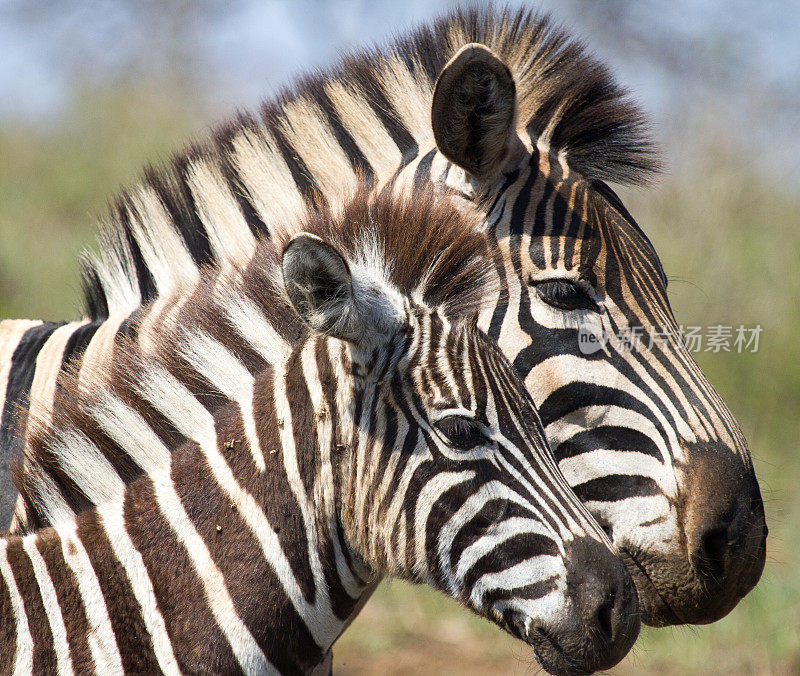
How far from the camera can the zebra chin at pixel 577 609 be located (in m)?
2.40

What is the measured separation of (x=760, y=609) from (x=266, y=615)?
17.5 feet

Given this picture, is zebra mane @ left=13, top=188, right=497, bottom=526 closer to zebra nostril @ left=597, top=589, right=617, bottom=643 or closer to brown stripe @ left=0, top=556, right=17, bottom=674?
brown stripe @ left=0, top=556, right=17, bottom=674

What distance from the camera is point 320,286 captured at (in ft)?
7.92

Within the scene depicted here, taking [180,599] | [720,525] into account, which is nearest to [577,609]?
[720,525]

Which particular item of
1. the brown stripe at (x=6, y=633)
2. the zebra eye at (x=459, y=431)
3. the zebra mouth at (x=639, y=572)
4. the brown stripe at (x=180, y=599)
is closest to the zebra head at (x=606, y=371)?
the zebra mouth at (x=639, y=572)

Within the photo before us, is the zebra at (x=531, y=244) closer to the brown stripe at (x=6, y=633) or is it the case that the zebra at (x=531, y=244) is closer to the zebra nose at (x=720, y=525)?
the zebra nose at (x=720, y=525)

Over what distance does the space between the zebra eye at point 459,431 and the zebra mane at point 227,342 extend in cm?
40

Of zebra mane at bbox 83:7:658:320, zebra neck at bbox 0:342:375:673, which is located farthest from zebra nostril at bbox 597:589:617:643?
zebra mane at bbox 83:7:658:320

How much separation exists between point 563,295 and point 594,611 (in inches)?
53.8

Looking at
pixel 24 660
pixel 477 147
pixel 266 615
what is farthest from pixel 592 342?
pixel 24 660

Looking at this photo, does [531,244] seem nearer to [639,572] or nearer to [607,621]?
[639,572]

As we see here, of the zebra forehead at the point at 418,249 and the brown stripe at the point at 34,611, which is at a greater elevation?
the zebra forehead at the point at 418,249

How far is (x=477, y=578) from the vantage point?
2484 millimetres

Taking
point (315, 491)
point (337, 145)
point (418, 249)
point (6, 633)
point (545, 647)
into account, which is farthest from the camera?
point (337, 145)
